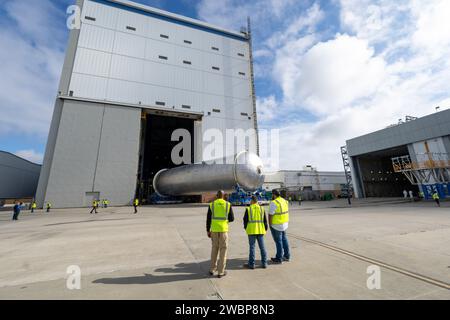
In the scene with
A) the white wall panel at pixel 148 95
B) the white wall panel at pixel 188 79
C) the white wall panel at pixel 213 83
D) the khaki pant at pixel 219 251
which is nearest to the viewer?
the khaki pant at pixel 219 251

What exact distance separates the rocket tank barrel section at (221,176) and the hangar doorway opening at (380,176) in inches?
1081

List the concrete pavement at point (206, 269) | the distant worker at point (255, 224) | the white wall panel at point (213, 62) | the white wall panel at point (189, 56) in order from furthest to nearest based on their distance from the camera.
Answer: the white wall panel at point (213, 62) < the white wall panel at point (189, 56) < the distant worker at point (255, 224) < the concrete pavement at point (206, 269)

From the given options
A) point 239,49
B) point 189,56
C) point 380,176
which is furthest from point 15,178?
point 380,176

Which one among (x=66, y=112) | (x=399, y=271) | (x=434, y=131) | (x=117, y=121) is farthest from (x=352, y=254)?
(x=434, y=131)

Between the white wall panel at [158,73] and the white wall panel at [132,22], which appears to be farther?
the white wall panel at [132,22]

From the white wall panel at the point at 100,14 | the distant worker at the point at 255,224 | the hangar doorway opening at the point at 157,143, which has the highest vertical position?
the white wall panel at the point at 100,14

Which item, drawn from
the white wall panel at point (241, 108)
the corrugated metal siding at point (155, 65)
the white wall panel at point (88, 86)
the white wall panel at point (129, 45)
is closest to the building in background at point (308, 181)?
the white wall panel at point (241, 108)

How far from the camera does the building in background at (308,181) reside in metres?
46.3

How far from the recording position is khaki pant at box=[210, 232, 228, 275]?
3.66 metres

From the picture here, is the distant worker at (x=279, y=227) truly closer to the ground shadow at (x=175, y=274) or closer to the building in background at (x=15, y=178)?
the ground shadow at (x=175, y=274)

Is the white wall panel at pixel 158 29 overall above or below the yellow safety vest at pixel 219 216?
above

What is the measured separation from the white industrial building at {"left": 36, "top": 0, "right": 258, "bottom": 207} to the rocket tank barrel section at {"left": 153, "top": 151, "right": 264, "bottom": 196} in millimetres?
5535

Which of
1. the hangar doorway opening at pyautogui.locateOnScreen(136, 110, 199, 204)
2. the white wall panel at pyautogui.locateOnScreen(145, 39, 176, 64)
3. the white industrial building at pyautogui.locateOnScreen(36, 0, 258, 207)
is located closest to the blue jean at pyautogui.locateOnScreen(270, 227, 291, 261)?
the white industrial building at pyautogui.locateOnScreen(36, 0, 258, 207)
